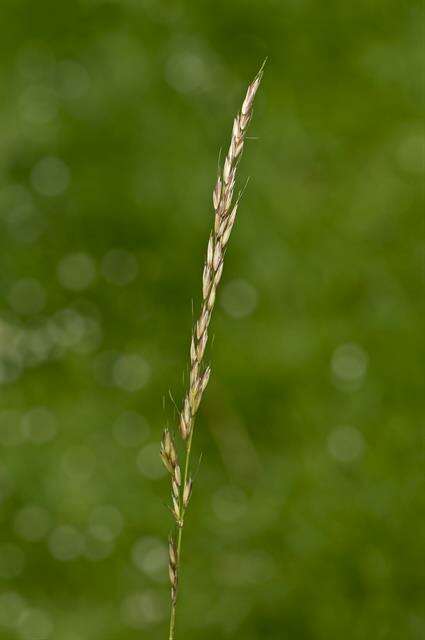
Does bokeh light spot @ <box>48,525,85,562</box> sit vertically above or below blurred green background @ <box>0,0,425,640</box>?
below

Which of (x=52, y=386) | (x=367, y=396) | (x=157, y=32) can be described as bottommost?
(x=52, y=386)

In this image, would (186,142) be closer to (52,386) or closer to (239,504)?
(52,386)

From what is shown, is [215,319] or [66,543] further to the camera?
[215,319]

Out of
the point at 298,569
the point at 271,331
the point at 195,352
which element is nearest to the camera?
the point at 195,352

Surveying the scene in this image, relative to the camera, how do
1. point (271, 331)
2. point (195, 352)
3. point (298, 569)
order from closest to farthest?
point (195, 352) → point (298, 569) → point (271, 331)

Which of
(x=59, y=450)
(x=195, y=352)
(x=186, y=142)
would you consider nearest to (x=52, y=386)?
(x=59, y=450)

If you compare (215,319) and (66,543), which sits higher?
(215,319)

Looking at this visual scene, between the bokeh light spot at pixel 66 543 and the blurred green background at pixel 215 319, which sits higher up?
the blurred green background at pixel 215 319

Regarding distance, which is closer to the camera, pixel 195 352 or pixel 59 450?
pixel 195 352
